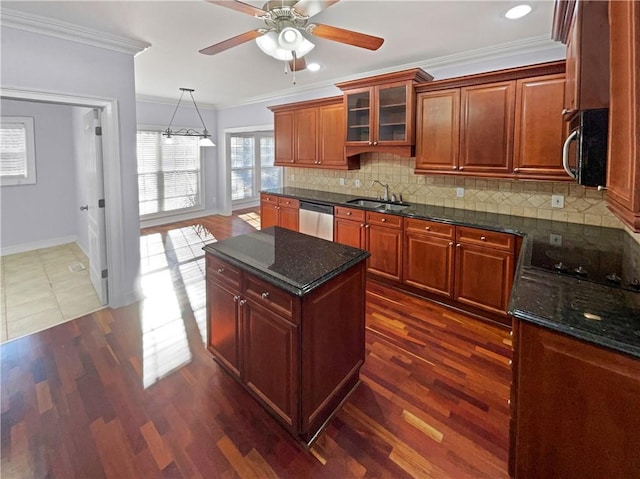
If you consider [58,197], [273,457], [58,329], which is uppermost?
[58,197]

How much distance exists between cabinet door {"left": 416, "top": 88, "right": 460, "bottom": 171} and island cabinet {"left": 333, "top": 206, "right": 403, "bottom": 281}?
28.6 inches

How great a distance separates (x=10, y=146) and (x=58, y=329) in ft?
12.5

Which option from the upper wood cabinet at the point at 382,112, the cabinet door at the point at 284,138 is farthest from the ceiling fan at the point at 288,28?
the cabinet door at the point at 284,138

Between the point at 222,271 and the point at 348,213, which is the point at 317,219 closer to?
the point at 348,213

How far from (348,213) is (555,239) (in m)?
2.15

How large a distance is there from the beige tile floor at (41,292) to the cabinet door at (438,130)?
12.6 feet

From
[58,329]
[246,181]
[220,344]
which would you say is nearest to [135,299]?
[58,329]

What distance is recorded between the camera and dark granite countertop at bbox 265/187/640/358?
1.20 meters

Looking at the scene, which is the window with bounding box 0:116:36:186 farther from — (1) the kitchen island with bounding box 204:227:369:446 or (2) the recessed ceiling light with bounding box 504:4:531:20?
(2) the recessed ceiling light with bounding box 504:4:531:20

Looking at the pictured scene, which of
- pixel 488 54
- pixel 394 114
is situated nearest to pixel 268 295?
pixel 394 114

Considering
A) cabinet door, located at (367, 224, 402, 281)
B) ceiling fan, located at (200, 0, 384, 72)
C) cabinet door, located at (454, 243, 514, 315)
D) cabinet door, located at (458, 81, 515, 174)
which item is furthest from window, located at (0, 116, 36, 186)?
cabinet door, located at (454, 243, 514, 315)

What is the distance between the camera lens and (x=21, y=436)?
5.98 feet

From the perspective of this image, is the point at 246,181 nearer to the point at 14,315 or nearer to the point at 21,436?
the point at 14,315

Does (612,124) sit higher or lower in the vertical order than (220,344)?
higher
